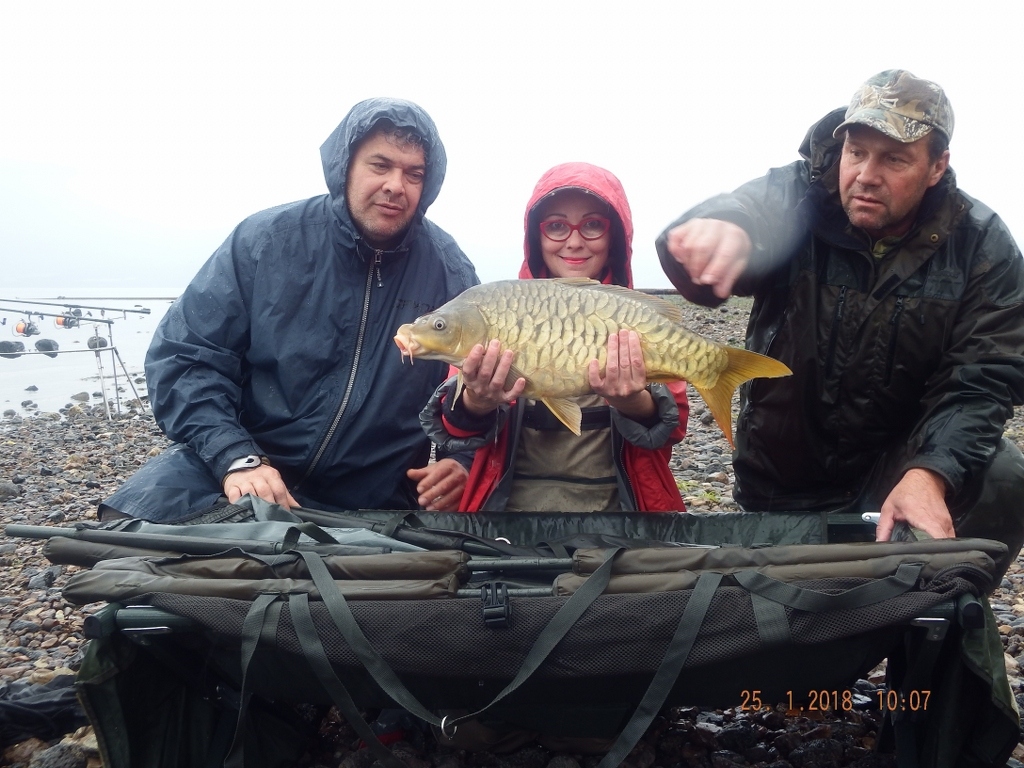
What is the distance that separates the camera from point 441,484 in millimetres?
2283

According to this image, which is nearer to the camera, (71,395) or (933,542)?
(933,542)

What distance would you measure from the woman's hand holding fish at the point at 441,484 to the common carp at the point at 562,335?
0.47 metres

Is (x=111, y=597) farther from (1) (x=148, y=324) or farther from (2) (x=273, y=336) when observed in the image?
(1) (x=148, y=324)

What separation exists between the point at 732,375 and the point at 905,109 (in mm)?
797

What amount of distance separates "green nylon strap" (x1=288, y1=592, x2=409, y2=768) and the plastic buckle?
0.22 meters

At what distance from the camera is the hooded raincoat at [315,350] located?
239 centimetres

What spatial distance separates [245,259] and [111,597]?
1.44 m

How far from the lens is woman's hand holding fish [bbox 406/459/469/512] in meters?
2.28

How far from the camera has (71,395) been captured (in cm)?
1124

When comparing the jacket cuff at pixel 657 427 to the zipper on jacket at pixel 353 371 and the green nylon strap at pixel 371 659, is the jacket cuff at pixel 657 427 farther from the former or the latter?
the green nylon strap at pixel 371 659

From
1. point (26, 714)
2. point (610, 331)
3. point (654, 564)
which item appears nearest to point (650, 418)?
point (610, 331)

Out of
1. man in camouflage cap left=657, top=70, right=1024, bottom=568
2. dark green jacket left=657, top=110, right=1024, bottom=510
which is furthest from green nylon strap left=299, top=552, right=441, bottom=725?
dark green jacket left=657, top=110, right=1024, bottom=510

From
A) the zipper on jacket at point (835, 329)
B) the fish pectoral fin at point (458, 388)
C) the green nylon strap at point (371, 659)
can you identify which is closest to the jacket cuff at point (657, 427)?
the fish pectoral fin at point (458, 388)
